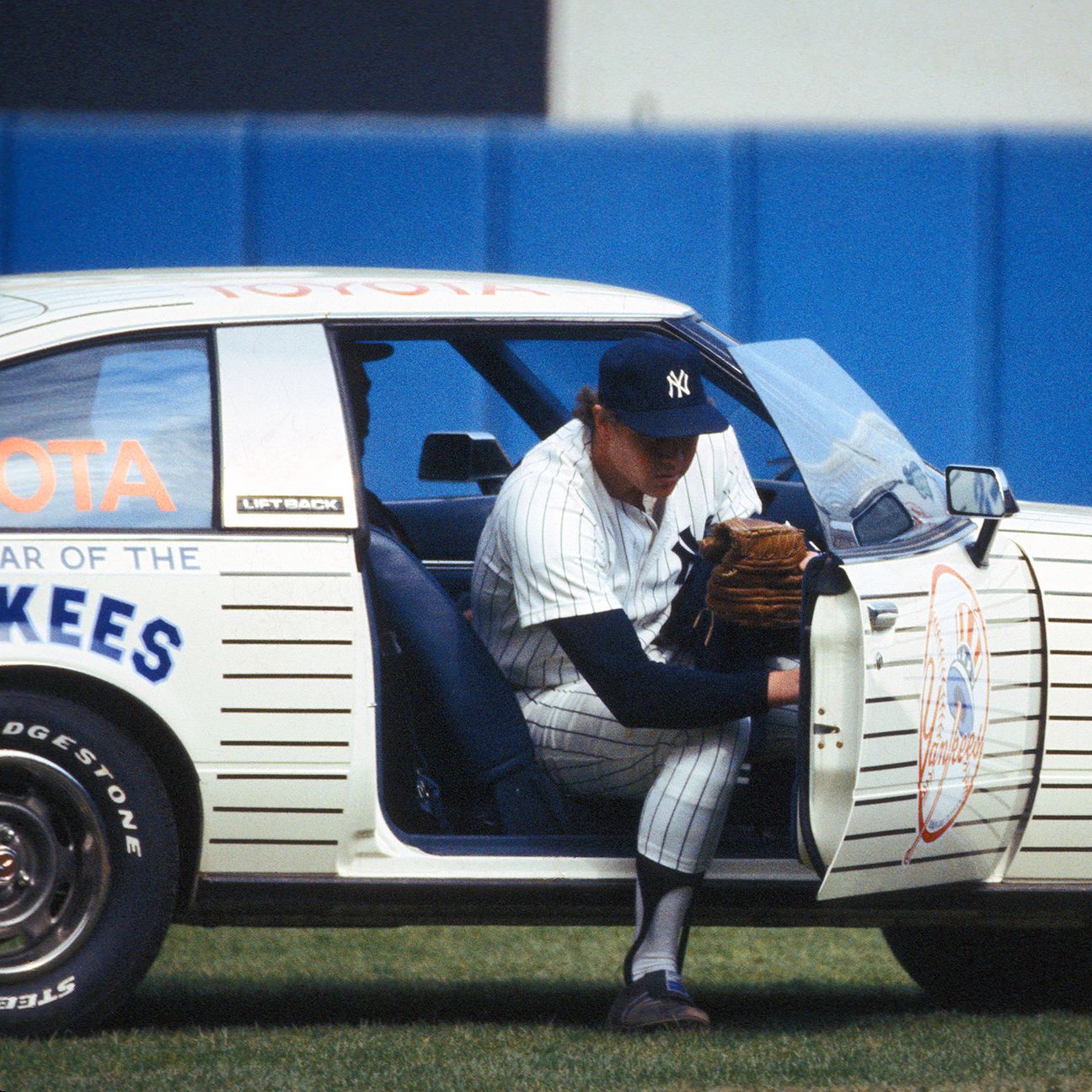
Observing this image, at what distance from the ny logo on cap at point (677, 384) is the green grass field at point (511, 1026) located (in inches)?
50.2

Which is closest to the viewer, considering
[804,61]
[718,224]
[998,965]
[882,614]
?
[882,614]

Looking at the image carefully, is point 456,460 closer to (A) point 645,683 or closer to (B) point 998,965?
(A) point 645,683

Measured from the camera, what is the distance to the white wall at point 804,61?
9844 mm

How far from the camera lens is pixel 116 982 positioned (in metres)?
3.90


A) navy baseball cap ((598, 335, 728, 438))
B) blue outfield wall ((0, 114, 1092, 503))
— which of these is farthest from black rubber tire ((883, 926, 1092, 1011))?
blue outfield wall ((0, 114, 1092, 503))

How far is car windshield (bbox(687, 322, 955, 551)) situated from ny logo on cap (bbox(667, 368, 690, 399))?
0.38 feet

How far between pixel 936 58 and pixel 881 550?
6.51 meters

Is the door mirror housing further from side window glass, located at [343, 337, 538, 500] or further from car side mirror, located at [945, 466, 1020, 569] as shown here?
side window glass, located at [343, 337, 538, 500]

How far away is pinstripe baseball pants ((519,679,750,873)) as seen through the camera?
13.2 feet

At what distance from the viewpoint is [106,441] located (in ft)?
12.8

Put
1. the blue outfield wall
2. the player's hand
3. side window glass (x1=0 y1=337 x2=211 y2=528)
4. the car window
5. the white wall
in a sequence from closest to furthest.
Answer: side window glass (x1=0 y1=337 x2=211 y2=528)
the player's hand
the car window
the blue outfield wall
the white wall

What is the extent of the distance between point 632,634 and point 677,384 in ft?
1.67

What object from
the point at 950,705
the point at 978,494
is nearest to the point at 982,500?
the point at 978,494

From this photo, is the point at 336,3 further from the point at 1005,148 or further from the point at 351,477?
the point at 351,477
